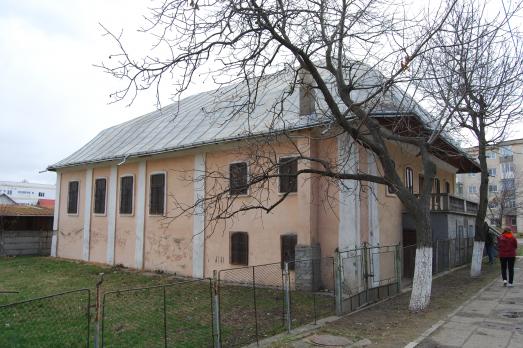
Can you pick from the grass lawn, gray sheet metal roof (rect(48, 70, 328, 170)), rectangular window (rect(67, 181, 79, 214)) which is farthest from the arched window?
rectangular window (rect(67, 181, 79, 214))

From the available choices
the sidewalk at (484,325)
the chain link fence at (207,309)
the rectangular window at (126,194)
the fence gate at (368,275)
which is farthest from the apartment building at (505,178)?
the sidewalk at (484,325)

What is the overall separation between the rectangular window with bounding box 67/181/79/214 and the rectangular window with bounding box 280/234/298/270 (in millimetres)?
13902

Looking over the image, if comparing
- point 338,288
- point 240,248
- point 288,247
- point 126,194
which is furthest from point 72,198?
point 338,288

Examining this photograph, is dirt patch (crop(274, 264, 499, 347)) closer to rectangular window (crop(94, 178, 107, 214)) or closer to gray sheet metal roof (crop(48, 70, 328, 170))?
gray sheet metal roof (crop(48, 70, 328, 170))

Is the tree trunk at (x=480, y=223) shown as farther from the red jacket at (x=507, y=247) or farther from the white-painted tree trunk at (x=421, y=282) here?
the white-painted tree trunk at (x=421, y=282)

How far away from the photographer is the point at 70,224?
2456 cm

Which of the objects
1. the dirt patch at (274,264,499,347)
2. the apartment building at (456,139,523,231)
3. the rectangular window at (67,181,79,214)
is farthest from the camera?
the apartment building at (456,139,523,231)

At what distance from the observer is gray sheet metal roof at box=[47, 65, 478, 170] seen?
13649 millimetres

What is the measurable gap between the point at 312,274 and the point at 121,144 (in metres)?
13.2

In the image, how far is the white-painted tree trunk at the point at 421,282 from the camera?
1052 centimetres

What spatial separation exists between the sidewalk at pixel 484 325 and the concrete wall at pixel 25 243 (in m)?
24.0

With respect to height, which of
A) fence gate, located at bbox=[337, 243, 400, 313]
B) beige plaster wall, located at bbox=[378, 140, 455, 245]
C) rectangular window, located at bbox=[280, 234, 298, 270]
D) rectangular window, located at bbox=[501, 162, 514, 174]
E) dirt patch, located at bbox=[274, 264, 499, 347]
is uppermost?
rectangular window, located at bbox=[501, 162, 514, 174]

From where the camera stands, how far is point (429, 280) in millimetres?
10750

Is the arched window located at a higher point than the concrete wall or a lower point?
higher
